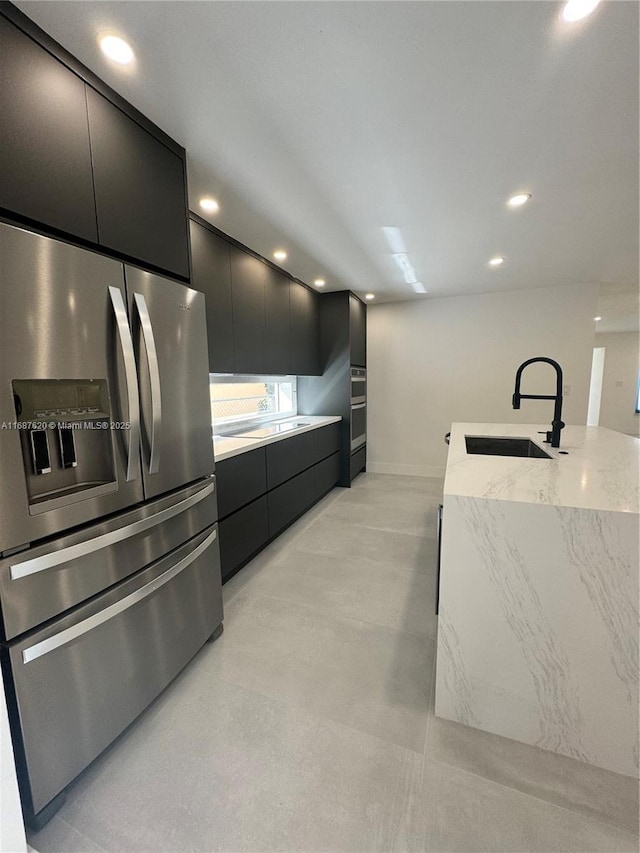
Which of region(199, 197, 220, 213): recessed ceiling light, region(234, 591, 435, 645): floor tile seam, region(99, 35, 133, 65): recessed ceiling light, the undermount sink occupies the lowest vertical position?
region(234, 591, 435, 645): floor tile seam

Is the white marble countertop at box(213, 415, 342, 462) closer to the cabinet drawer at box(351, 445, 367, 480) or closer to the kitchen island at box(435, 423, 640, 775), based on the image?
the cabinet drawer at box(351, 445, 367, 480)

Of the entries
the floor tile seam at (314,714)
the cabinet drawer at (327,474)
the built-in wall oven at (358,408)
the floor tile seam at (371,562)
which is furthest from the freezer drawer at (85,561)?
A: the built-in wall oven at (358,408)

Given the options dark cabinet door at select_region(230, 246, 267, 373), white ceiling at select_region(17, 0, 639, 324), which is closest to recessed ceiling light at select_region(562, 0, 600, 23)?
white ceiling at select_region(17, 0, 639, 324)

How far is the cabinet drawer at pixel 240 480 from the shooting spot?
2.16m

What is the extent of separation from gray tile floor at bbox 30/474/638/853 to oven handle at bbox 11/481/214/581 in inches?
32.1

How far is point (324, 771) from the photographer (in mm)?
1181

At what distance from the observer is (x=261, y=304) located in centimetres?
294

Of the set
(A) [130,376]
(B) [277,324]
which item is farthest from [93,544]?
(B) [277,324]

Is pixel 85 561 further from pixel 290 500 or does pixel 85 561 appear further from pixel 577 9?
pixel 577 9

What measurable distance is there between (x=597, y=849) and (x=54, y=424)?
2.01 metres

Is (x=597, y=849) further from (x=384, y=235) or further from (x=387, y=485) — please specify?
(x=387, y=485)

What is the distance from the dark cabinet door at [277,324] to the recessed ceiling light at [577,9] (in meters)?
2.34

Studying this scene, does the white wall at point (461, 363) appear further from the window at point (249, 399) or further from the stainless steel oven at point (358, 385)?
the window at point (249, 399)

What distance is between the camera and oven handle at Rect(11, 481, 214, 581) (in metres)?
0.95
